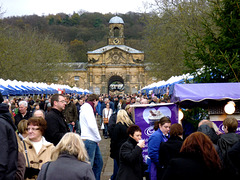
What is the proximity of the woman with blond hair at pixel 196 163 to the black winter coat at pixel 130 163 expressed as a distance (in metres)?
1.89

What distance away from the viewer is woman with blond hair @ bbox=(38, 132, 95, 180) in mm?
3471

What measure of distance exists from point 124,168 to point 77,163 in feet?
7.02

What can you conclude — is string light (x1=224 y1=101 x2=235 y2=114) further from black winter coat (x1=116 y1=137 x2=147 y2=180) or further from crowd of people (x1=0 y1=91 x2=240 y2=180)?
black winter coat (x1=116 y1=137 x2=147 y2=180)

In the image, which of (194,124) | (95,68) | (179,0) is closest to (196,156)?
(194,124)

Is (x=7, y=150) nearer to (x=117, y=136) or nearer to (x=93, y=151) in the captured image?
(x=93, y=151)

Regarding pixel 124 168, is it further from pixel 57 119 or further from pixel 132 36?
pixel 132 36

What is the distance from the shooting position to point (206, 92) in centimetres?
743

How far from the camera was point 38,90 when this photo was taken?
26.2 meters

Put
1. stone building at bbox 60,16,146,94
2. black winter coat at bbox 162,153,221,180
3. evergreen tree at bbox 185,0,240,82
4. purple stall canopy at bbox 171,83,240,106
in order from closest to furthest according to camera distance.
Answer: black winter coat at bbox 162,153,221,180, purple stall canopy at bbox 171,83,240,106, evergreen tree at bbox 185,0,240,82, stone building at bbox 60,16,146,94

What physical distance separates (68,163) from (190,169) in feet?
3.75

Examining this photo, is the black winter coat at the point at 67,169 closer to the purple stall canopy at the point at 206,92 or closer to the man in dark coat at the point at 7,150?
the man in dark coat at the point at 7,150

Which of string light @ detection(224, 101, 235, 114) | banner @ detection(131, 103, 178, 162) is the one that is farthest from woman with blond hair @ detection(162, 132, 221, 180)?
banner @ detection(131, 103, 178, 162)

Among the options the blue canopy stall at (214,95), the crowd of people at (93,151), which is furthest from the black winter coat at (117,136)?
the blue canopy stall at (214,95)

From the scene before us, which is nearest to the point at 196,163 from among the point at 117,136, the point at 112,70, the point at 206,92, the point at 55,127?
the point at 55,127
